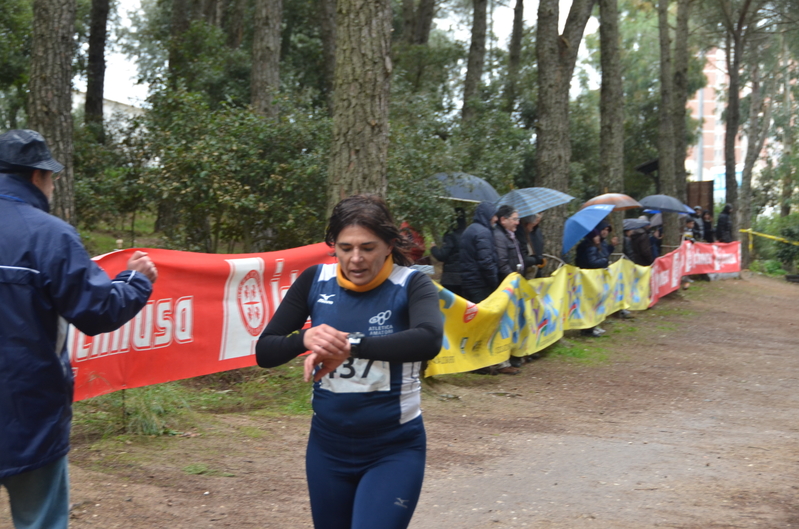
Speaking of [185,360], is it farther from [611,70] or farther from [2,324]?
[611,70]

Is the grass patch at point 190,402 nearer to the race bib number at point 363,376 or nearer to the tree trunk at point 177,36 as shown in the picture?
the race bib number at point 363,376

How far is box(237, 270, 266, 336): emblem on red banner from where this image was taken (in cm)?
741

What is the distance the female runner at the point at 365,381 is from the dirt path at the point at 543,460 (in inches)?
85.6

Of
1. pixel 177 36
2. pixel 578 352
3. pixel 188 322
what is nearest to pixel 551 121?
pixel 578 352

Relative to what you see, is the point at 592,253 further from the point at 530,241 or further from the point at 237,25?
the point at 237,25

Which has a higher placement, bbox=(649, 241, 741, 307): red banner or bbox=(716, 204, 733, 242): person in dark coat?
bbox=(716, 204, 733, 242): person in dark coat

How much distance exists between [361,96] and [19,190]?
5332 mm

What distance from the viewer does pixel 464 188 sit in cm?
1245

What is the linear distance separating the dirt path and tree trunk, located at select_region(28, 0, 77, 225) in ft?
13.0

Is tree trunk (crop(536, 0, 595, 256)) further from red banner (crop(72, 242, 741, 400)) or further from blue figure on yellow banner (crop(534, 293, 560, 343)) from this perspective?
red banner (crop(72, 242, 741, 400))

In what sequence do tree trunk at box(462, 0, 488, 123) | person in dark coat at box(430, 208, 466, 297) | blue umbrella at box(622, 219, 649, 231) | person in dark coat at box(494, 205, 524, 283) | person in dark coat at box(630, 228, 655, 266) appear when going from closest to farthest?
person in dark coat at box(494, 205, 524, 283)
person in dark coat at box(430, 208, 466, 297)
person in dark coat at box(630, 228, 655, 266)
blue umbrella at box(622, 219, 649, 231)
tree trunk at box(462, 0, 488, 123)

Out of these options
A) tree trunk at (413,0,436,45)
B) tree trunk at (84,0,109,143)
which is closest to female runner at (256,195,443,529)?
tree trunk at (84,0,109,143)

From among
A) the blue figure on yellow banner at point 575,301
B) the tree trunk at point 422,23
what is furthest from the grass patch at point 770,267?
the blue figure on yellow banner at point 575,301

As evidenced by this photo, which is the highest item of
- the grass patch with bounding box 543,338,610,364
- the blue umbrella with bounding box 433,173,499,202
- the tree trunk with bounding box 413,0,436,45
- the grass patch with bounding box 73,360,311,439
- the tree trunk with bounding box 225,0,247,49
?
the tree trunk with bounding box 413,0,436,45
